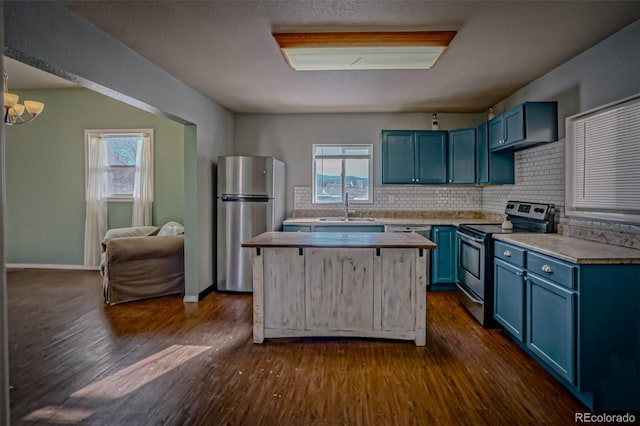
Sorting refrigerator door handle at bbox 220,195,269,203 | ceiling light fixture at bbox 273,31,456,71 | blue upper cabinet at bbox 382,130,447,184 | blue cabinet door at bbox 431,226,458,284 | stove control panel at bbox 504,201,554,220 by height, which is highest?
ceiling light fixture at bbox 273,31,456,71

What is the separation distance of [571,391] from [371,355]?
1.28 meters

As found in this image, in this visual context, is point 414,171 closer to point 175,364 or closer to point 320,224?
point 320,224

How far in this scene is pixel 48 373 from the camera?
2430mm

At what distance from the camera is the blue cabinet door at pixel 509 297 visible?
268cm

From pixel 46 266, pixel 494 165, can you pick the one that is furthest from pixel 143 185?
pixel 494 165

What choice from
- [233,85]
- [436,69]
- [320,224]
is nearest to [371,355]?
[320,224]

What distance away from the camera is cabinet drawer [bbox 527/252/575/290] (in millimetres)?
2074

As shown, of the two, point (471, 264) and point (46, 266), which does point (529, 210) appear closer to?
point (471, 264)

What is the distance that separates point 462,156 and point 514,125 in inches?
47.5

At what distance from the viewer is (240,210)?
174 inches

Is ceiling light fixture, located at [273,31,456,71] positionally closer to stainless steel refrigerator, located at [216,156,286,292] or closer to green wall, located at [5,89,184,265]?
stainless steel refrigerator, located at [216,156,286,292]

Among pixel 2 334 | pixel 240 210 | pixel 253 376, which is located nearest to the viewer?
pixel 2 334

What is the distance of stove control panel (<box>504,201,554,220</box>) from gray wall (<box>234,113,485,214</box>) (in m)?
1.70

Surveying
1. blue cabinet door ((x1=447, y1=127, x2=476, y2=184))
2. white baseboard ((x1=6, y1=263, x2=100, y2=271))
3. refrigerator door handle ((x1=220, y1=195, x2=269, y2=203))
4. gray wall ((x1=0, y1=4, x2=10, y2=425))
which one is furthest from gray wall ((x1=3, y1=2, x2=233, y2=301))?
blue cabinet door ((x1=447, y1=127, x2=476, y2=184))
